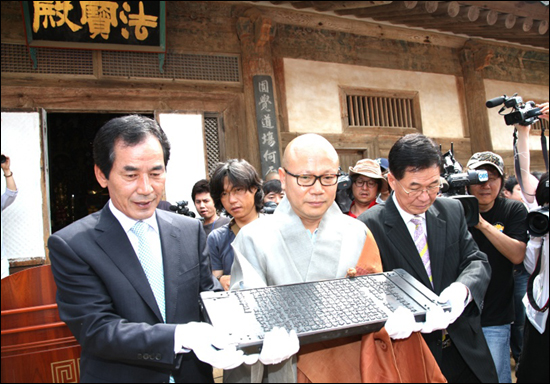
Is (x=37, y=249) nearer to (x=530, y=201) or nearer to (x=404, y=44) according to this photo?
(x=530, y=201)

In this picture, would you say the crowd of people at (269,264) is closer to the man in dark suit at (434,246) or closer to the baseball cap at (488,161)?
the man in dark suit at (434,246)

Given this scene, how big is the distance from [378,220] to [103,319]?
4.60ft

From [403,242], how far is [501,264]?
108 cm

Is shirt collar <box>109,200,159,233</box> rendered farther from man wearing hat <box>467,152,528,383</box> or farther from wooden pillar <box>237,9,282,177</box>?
wooden pillar <box>237,9,282,177</box>

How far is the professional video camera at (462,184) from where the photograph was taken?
97.5 inches

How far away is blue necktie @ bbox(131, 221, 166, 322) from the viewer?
168 centimetres

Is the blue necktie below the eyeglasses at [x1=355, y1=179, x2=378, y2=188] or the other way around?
below

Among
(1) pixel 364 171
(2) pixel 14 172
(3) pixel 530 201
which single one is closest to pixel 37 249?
(2) pixel 14 172

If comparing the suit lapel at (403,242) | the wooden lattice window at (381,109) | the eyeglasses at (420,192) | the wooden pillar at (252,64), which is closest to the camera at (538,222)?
the eyeglasses at (420,192)

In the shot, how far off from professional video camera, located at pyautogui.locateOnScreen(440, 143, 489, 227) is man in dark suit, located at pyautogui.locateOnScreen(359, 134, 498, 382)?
0.59 ft

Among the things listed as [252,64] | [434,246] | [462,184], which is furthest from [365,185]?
[252,64]

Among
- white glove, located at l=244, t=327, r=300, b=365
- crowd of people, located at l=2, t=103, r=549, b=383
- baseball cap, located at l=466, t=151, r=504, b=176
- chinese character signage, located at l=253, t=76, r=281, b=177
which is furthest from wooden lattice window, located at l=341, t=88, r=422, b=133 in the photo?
white glove, located at l=244, t=327, r=300, b=365

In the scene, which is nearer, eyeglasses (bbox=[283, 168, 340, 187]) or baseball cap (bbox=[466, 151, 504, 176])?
eyeglasses (bbox=[283, 168, 340, 187])

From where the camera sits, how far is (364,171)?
12.2 ft
